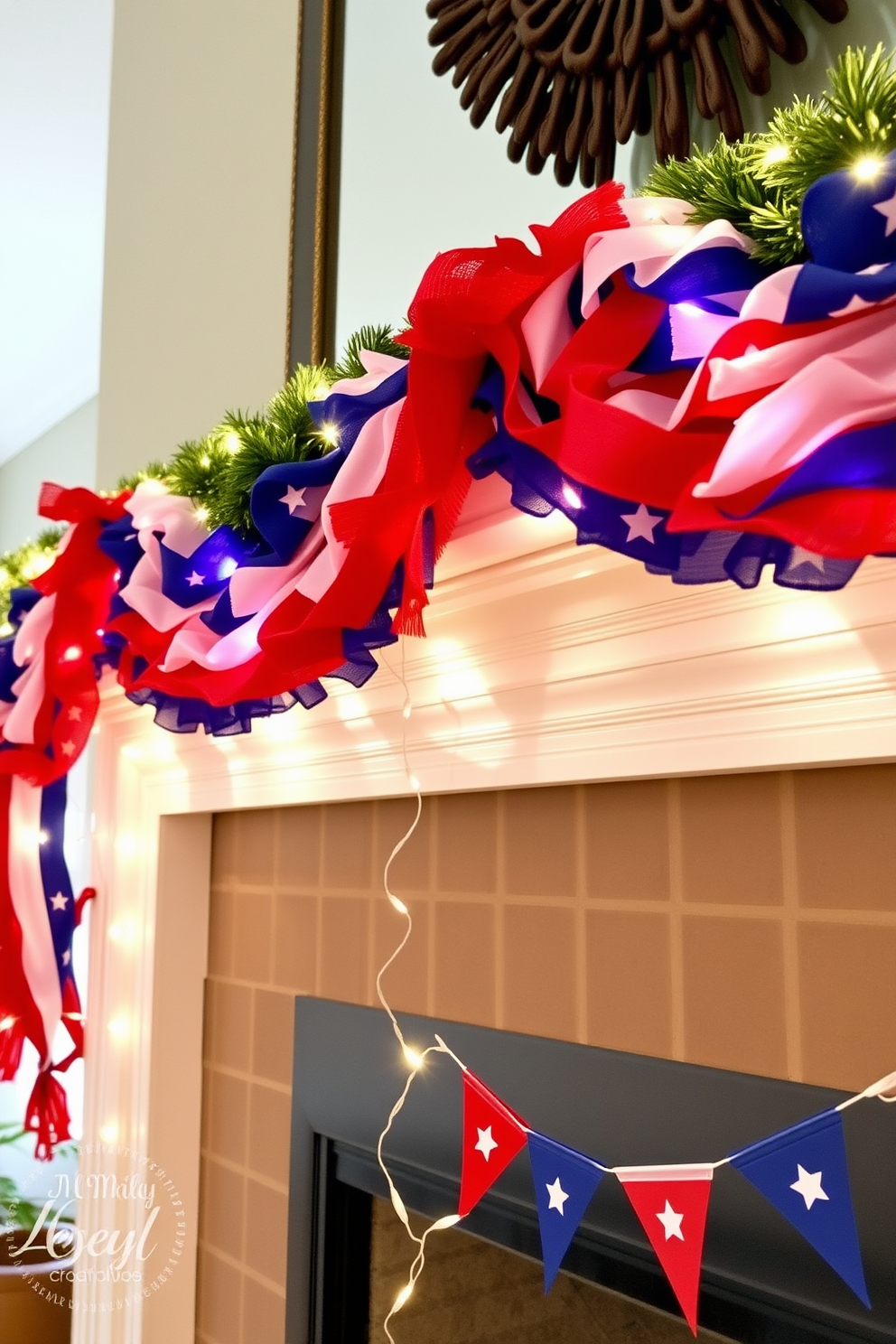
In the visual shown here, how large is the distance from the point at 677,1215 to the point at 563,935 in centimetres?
25

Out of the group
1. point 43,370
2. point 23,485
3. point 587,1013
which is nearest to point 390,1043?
point 587,1013

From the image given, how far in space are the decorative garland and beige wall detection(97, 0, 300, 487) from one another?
0.57m

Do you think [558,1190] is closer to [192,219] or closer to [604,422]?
[604,422]

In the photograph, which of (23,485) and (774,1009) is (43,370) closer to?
(23,485)

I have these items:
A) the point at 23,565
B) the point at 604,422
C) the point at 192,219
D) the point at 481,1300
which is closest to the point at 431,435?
the point at 604,422

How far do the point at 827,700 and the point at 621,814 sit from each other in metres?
0.22

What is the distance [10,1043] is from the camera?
1401 mm

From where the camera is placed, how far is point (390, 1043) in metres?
1.05

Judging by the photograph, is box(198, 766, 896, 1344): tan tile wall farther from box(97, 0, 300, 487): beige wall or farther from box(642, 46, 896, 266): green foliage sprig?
box(97, 0, 300, 487): beige wall

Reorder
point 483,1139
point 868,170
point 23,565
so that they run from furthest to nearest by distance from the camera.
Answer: point 23,565, point 483,1139, point 868,170

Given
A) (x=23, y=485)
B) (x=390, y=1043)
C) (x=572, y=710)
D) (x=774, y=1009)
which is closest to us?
(x=774, y=1009)

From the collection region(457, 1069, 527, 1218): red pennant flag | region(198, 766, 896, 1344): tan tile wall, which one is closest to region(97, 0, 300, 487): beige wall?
region(198, 766, 896, 1344): tan tile wall

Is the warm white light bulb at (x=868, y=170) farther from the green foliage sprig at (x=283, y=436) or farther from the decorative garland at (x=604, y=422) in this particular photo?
the green foliage sprig at (x=283, y=436)

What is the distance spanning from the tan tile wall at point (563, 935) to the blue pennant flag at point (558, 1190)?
12 cm
